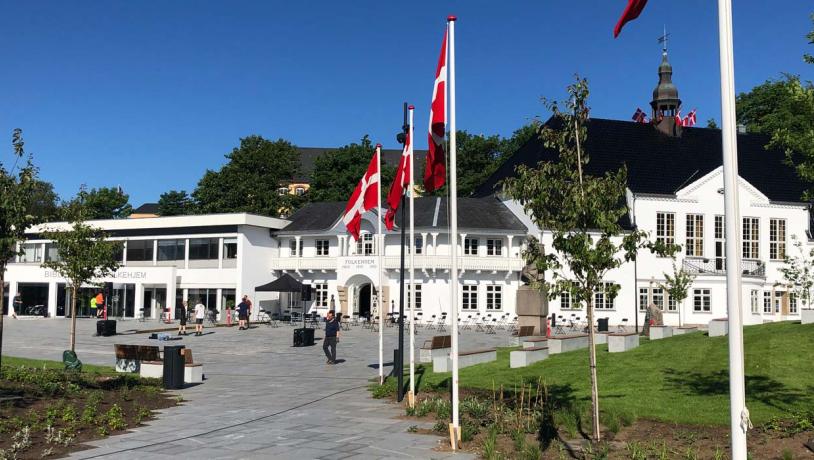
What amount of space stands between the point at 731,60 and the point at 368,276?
1738 inches

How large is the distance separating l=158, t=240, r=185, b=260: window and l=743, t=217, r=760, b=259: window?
40.0 m

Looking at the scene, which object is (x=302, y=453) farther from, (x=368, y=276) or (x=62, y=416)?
(x=368, y=276)

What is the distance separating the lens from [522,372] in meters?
18.2

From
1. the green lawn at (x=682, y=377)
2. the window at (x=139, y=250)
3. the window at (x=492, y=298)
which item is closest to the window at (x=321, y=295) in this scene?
the window at (x=492, y=298)

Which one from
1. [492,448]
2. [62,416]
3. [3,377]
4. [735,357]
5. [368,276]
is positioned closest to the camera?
[735,357]

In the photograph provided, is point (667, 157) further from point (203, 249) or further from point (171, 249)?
point (171, 249)

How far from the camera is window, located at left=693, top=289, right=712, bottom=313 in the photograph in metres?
45.7

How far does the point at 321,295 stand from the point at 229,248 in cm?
759

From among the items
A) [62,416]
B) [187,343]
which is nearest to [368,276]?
[187,343]

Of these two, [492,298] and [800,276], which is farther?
[492,298]

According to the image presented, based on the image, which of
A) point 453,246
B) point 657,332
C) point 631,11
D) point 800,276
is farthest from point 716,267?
point 631,11

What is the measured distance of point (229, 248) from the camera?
53.0m

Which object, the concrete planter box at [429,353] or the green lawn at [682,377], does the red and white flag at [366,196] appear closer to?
the green lawn at [682,377]

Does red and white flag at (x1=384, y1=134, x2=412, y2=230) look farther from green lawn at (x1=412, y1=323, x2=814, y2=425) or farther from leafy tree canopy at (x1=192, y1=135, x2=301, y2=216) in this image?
leafy tree canopy at (x1=192, y1=135, x2=301, y2=216)
